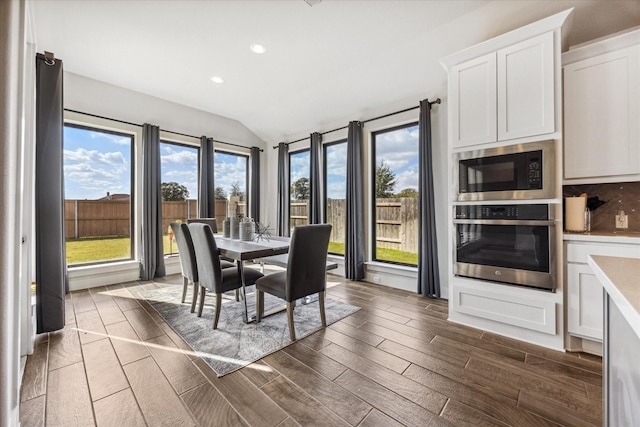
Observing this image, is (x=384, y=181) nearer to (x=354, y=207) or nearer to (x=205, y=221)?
(x=354, y=207)

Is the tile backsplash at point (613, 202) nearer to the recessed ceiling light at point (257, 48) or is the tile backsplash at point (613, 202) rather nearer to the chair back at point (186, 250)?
the recessed ceiling light at point (257, 48)

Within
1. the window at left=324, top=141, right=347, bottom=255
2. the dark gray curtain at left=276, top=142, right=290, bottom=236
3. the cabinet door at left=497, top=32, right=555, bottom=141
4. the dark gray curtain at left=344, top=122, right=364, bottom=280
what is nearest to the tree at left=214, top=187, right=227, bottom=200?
the dark gray curtain at left=276, top=142, right=290, bottom=236

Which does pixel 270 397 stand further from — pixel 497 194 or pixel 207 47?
pixel 207 47

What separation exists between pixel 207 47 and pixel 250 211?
323 centimetres

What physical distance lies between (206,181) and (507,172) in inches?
176

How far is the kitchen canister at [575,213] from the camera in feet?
7.38

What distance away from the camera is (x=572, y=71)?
2.27 m

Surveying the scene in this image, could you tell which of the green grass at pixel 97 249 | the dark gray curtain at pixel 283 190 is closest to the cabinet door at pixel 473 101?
the dark gray curtain at pixel 283 190

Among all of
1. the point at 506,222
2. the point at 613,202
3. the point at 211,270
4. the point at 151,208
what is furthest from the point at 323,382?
the point at 151,208

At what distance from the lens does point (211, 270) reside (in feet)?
8.01

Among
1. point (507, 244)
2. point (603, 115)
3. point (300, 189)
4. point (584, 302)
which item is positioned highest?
point (603, 115)

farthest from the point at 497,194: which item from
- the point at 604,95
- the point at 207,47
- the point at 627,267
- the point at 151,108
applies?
the point at 151,108

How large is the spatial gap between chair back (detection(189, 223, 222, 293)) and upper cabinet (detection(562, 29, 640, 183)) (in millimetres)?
3148

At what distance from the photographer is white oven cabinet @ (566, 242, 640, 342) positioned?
1.98 m
